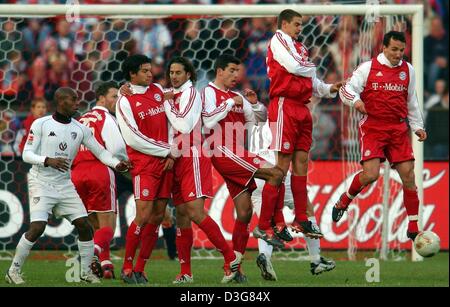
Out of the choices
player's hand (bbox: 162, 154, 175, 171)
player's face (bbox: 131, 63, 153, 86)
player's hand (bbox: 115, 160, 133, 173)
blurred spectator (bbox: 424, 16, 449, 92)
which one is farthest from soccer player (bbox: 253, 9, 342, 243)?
blurred spectator (bbox: 424, 16, 449, 92)

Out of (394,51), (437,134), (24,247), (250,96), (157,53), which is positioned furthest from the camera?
(437,134)

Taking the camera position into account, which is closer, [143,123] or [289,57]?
[289,57]

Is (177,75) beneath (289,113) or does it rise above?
above

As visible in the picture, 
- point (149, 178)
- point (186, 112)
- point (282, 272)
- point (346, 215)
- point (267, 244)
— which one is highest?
point (186, 112)

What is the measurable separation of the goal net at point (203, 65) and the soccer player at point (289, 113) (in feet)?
9.06

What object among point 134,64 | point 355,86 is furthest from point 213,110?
point 355,86

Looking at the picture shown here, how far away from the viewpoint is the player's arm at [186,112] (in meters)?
10.8

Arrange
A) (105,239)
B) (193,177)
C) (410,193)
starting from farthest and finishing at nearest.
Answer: (105,239), (410,193), (193,177)

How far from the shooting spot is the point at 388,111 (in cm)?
1130

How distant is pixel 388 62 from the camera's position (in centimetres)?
1134

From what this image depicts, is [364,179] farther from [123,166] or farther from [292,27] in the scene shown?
[123,166]

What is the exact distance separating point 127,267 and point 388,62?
3346 millimetres

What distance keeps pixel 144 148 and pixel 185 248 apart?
110cm

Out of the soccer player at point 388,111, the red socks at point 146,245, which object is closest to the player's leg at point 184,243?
the red socks at point 146,245
